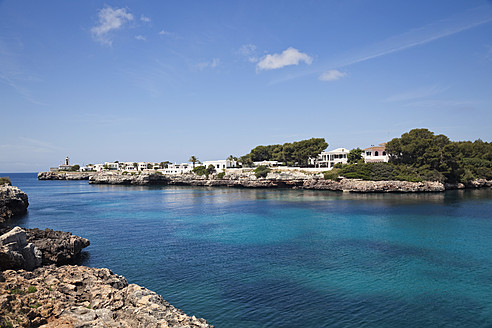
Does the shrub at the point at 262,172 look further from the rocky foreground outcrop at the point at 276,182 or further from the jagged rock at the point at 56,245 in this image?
the jagged rock at the point at 56,245

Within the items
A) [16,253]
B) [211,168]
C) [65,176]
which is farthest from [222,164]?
[16,253]

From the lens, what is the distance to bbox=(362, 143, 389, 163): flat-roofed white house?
3621 inches

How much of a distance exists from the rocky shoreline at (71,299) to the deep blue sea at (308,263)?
130 inches

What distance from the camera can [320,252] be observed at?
24922 millimetres

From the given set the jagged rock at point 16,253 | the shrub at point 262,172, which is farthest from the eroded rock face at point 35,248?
the shrub at point 262,172

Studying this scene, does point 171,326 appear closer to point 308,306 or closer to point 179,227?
point 308,306

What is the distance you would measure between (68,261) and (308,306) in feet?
57.5

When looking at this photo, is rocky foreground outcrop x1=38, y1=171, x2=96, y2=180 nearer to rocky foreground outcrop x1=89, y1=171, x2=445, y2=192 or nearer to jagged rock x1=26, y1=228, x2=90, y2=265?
rocky foreground outcrop x1=89, y1=171, x2=445, y2=192

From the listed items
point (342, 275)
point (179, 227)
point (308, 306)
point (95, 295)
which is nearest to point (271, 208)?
point (179, 227)

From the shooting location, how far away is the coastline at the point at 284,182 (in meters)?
73.2

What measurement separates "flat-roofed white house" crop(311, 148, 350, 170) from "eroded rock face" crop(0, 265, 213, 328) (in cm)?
9279

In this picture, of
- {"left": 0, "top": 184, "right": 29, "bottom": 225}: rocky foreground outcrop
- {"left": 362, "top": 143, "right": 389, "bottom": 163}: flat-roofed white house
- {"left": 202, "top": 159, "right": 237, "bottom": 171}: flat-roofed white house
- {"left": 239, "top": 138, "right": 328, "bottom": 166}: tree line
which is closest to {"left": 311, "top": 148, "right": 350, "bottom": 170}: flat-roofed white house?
{"left": 239, "top": 138, "right": 328, "bottom": 166}: tree line

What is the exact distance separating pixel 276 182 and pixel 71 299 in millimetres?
83247

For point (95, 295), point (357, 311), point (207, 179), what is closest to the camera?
point (95, 295)
